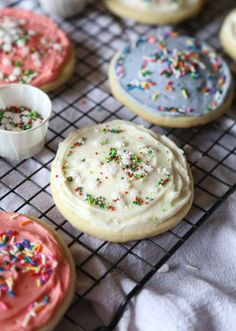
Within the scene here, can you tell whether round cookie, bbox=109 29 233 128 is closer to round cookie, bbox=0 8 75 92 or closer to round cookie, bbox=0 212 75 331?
round cookie, bbox=0 8 75 92

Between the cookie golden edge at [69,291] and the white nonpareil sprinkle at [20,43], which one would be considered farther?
the white nonpareil sprinkle at [20,43]

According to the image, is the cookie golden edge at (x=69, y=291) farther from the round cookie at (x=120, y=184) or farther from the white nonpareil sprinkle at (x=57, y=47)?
the white nonpareil sprinkle at (x=57, y=47)

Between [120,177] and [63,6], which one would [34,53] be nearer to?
[63,6]

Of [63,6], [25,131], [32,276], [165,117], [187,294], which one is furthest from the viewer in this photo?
[63,6]

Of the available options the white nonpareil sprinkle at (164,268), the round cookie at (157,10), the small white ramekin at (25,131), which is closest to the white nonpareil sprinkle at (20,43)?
the small white ramekin at (25,131)

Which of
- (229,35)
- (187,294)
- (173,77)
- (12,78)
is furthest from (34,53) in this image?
(187,294)

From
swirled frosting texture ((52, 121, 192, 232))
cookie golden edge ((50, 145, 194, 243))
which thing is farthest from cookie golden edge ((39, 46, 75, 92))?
cookie golden edge ((50, 145, 194, 243))

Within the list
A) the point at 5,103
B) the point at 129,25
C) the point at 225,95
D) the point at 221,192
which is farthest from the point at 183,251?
the point at 129,25
